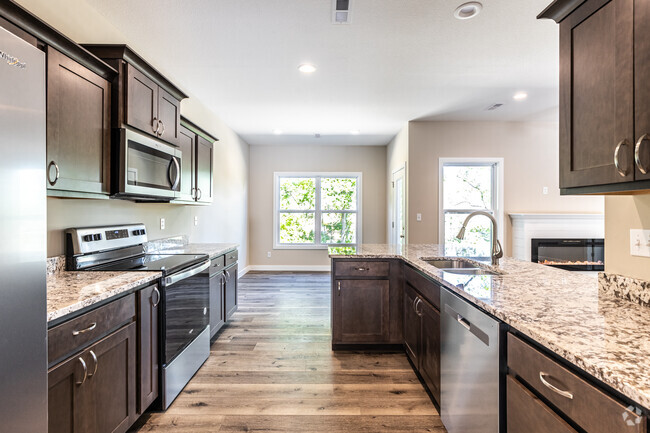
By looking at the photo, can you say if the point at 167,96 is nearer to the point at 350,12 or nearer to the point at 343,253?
the point at 350,12

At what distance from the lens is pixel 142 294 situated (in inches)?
72.4

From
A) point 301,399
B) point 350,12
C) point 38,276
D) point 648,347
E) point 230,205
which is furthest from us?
point 230,205

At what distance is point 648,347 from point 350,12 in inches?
94.7

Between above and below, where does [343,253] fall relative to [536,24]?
below

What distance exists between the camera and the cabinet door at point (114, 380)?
58.4 inches

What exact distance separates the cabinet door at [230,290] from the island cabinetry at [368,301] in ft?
3.86

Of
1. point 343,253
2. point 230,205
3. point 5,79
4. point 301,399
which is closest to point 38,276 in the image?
point 5,79

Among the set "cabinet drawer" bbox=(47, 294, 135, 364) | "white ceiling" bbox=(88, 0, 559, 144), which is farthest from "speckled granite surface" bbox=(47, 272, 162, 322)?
"white ceiling" bbox=(88, 0, 559, 144)

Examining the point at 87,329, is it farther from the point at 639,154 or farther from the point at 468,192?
the point at 468,192

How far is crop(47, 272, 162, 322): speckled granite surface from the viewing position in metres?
1.30

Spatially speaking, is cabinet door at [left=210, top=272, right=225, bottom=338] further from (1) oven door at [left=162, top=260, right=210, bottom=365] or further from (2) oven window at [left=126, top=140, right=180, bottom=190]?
(2) oven window at [left=126, top=140, right=180, bottom=190]

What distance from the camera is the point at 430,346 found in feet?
6.95

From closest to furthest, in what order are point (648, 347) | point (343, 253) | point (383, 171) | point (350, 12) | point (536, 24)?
1. point (648, 347)
2. point (350, 12)
3. point (536, 24)
4. point (343, 253)
5. point (383, 171)

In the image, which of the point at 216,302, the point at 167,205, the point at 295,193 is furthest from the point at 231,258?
the point at 295,193
